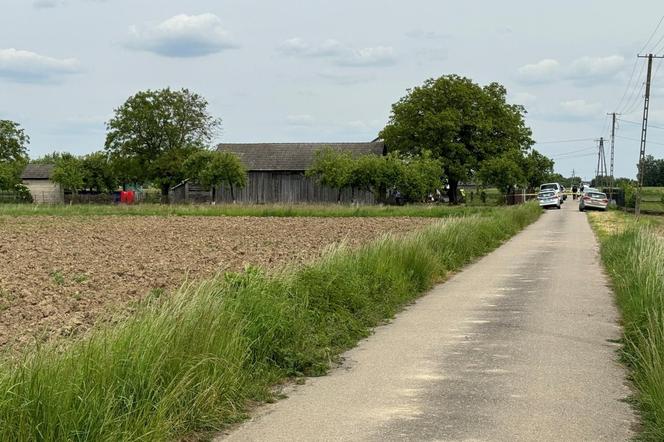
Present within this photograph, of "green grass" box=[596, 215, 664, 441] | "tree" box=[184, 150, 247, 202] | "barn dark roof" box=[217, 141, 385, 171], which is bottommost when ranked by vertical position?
"green grass" box=[596, 215, 664, 441]

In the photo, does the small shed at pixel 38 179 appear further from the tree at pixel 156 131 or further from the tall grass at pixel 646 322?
the tall grass at pixel 646 322

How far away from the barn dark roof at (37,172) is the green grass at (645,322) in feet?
325

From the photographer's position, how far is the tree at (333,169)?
63.1 metres

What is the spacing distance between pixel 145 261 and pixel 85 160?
78.2 m

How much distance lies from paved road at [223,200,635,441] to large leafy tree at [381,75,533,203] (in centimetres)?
5931

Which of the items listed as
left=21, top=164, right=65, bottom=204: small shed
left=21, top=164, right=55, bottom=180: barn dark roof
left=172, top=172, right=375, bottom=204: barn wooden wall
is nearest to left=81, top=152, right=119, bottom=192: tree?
left=21, top=164, right=65, bottom=204: small shed

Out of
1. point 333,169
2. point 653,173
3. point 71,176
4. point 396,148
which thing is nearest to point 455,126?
point 396,148

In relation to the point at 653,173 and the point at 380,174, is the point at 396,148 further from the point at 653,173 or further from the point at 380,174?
the point at 653,173

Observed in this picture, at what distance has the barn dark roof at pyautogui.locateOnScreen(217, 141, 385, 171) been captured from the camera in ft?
232

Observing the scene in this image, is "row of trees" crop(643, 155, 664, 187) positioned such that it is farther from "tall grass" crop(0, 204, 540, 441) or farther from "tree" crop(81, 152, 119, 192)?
"tall grass" crop(0, 204, 540, 441)

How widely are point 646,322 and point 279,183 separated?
62.1m

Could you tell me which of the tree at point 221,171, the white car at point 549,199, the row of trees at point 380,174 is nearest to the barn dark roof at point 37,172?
the tree at point 221,171

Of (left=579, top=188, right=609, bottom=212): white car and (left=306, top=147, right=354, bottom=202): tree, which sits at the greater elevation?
(left=306, top=147, right=354, bottom=202): tree

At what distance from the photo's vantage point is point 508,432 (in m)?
6.07
